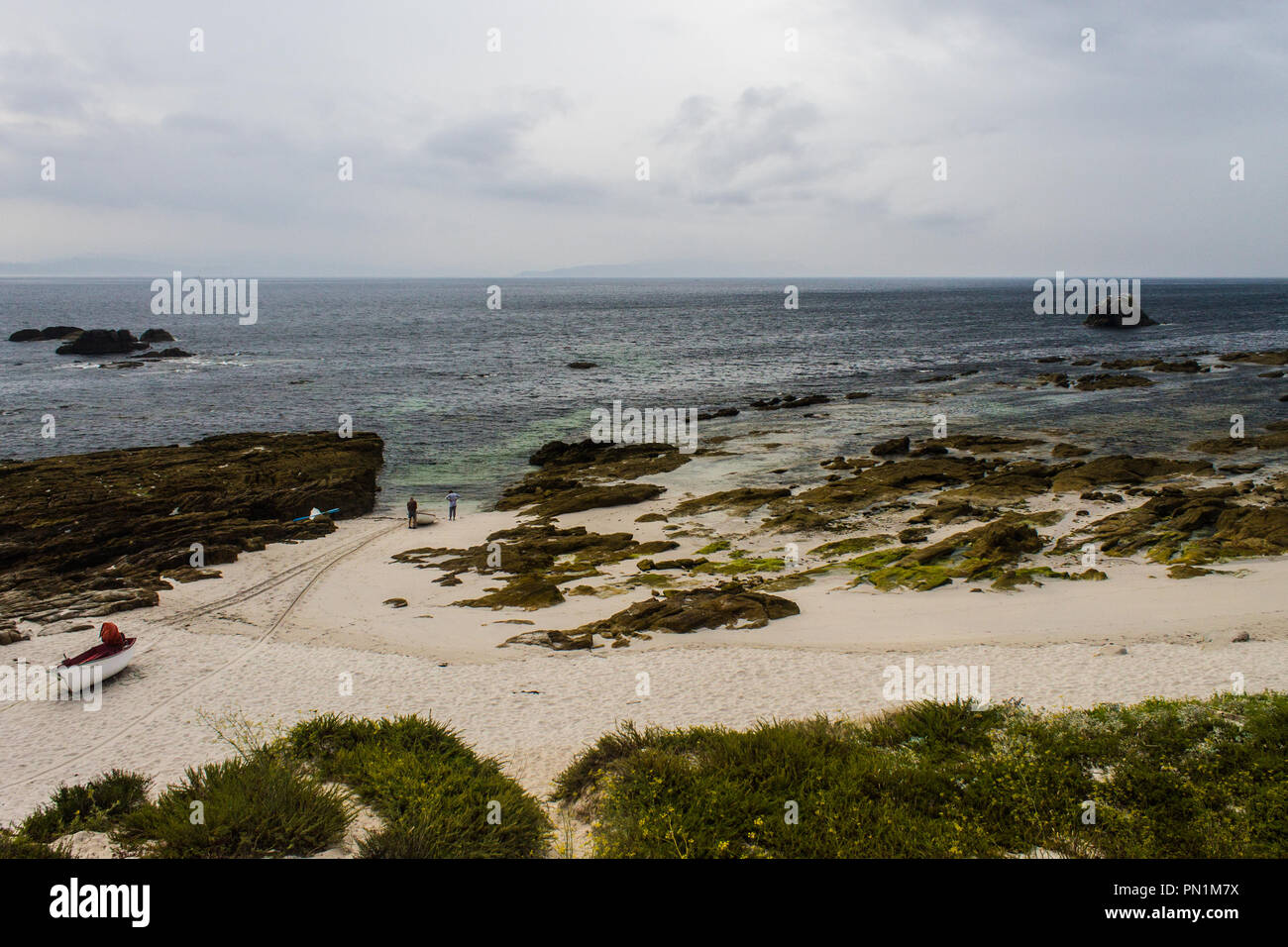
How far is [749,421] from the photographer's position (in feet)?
170

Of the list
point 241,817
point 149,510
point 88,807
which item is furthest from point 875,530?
point 149,510

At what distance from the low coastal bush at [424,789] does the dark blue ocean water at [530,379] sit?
25.1 m

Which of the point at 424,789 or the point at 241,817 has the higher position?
the point at 241,817

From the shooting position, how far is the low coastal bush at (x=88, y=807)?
1046cm

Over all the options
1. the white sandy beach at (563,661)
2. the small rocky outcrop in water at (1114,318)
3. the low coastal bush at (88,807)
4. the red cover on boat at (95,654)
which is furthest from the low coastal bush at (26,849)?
the small rocky outcrop in water at (1114,318)

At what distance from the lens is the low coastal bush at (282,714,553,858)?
9.38m

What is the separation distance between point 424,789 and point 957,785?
7.42 metres

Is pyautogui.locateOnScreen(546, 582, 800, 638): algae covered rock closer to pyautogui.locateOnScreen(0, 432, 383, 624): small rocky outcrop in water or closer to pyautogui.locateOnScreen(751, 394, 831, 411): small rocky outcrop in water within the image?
pyautogui.locateOnScreen(0, 432, 383, 624): small rocky outcrop in water

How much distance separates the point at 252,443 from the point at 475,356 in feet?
166

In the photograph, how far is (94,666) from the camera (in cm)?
1720

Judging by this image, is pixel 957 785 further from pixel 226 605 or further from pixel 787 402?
pixel 787 402

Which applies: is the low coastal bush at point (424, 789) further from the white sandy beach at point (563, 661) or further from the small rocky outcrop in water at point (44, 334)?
the small rocky outcrop in water at point (44, 334)
